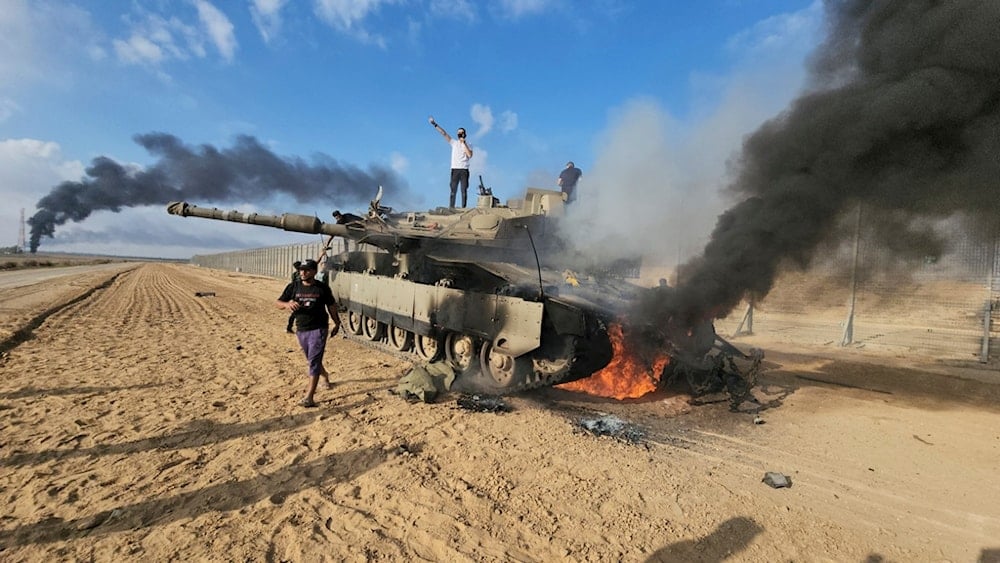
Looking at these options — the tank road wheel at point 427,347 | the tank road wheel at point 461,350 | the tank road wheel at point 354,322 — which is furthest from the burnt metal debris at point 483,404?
the tank road wheel at point 354,322

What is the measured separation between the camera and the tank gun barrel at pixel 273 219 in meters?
10.2

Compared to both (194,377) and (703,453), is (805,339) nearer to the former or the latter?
(703,453)

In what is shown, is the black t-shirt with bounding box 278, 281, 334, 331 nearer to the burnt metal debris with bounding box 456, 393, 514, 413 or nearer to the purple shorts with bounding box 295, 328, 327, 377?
the purple shorts with bounding box 295, 328, 327, 377

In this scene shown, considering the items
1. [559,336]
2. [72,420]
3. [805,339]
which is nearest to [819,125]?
[559,336]

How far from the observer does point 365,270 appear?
11.9 metres

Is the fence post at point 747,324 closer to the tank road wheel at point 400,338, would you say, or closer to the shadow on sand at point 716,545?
the tank road wheel at point 400,338

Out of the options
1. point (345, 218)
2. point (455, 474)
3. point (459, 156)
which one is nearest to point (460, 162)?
point (459, 156)

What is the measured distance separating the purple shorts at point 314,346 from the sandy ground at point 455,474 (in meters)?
0.46

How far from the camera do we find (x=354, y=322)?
40.8 feet

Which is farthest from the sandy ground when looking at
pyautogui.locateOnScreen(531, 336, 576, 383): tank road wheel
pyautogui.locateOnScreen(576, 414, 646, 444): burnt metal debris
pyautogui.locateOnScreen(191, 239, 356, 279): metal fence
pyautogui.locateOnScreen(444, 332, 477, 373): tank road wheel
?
pyautogui.locateOnScreen(191, 239, 356, 279): metal fence

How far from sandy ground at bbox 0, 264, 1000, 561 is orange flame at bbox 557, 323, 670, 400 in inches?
12.2

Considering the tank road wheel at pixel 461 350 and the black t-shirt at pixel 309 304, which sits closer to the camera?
the black t-shirt at pixel 309 304

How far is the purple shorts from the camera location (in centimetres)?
623

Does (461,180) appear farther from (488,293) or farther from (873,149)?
(873,149)
